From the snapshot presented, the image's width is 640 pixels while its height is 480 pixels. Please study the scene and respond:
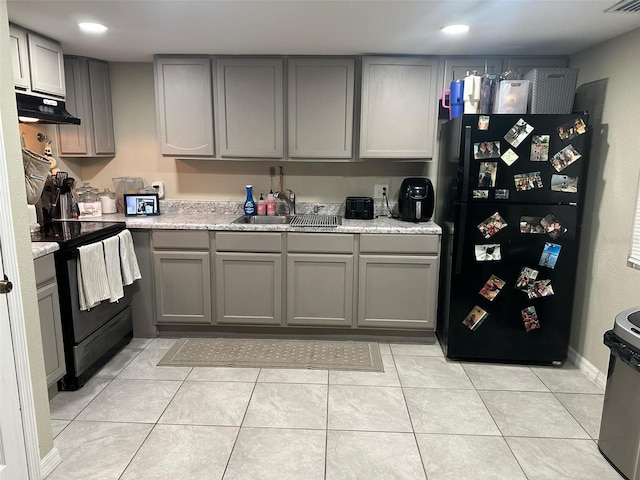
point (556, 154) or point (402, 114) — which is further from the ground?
point (402, 114)

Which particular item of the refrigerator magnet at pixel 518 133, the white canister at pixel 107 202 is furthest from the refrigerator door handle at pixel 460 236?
the white canister at pixel 107 202

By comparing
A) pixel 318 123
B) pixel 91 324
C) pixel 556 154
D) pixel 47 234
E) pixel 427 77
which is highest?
pixel 427 77

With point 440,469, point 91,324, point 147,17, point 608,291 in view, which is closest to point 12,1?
point 147,17

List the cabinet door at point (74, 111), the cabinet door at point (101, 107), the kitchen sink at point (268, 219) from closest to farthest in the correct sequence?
the cabinet door at point (74, 111), the cabinet door at point (101, 107), the kitchen sink at point (268, 219)

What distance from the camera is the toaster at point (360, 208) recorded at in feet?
11.5

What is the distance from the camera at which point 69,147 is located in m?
3.50

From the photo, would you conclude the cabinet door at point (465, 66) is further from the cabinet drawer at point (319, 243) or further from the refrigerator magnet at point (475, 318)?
the refrigerator magnet at point (475, 318)

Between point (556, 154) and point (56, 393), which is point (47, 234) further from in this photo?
point (556, 154)

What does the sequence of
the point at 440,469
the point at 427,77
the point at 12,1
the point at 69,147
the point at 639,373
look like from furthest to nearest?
1. the point at 69,147
2. the point at 427,77
3. the point at 12,1
4. the point at 440,469
5. the point at 639,373

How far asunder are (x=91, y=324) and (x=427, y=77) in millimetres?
2868

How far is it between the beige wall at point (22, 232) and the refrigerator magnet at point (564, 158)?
2837mm

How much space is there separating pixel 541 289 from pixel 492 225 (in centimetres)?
54

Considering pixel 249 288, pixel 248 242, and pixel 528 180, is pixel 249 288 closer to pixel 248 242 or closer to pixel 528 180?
pixel 248 242

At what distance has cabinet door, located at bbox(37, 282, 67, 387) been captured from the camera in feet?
7.50
